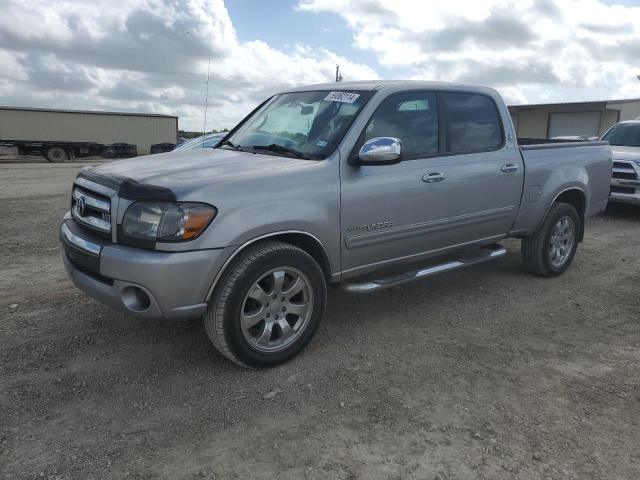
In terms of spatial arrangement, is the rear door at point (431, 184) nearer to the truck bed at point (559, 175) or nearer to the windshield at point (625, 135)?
the truck bed at point (559, 175)

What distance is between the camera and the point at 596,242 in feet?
25.1

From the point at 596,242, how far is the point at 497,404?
543cm

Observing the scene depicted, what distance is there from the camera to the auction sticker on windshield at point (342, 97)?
163 inches

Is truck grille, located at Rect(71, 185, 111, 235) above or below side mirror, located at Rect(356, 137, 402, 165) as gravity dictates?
below

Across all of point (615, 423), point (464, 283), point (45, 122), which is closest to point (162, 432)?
point (615, 423)

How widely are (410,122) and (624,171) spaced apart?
22.7 feet

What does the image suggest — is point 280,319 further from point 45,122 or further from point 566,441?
point 45,122

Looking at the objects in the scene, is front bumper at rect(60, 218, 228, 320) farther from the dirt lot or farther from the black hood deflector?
the dirt lot

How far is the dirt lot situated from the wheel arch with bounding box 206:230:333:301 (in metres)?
0.62

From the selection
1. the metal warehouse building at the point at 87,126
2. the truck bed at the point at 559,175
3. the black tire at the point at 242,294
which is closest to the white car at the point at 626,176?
the truck bed at the point at 559,175

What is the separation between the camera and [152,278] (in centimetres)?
304

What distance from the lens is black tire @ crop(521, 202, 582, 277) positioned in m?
5.56

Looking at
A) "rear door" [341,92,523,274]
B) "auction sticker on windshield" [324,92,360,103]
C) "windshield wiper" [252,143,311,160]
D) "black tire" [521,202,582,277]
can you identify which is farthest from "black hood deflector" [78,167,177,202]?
"black tire" [521,202,582,277]

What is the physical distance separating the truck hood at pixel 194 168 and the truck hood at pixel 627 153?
7886mm
